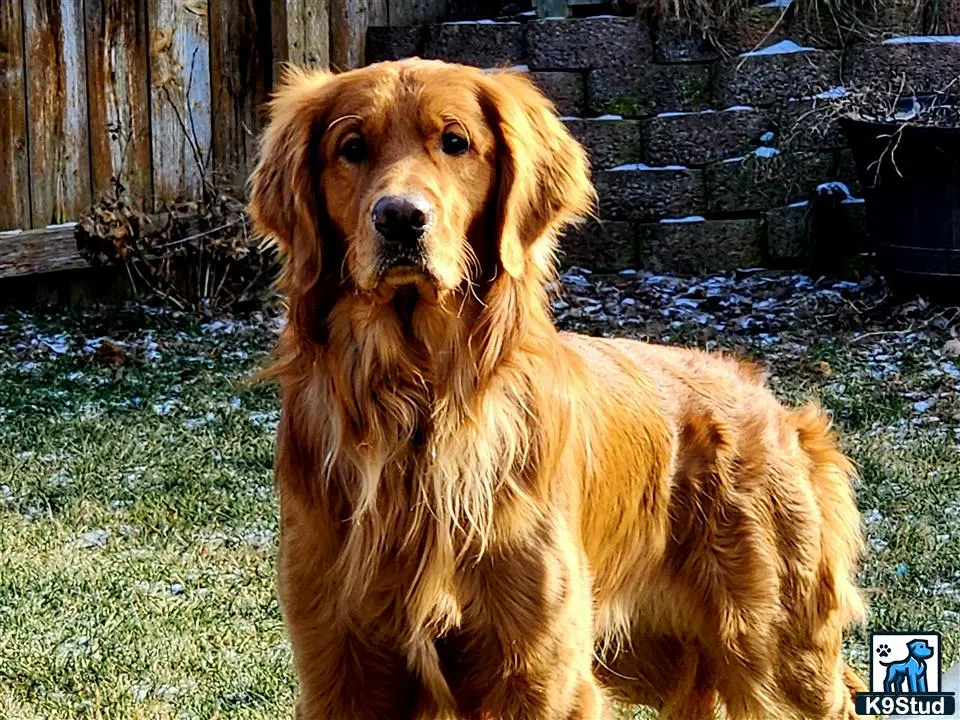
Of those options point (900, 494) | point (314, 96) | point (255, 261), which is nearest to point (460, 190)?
point (314, 96)

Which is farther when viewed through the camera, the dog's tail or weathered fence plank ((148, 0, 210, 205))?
weathered fence plank ((148, 0, 210, 205))

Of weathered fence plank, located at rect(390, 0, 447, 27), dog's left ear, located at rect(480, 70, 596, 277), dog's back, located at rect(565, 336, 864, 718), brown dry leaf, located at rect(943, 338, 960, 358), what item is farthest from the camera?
weathered fence plank, located at rect(390, 0, 447, 27)

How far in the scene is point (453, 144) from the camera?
8.84 ft

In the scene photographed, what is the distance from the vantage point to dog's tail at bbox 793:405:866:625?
3273 millimetres

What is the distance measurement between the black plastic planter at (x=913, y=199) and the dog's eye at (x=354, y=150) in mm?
4482

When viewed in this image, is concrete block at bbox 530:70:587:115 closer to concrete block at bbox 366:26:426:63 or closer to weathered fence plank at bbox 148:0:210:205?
concrete block at bbox 366:26:426:63

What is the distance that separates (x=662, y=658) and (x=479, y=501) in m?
0.93

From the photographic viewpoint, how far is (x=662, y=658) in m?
3.30

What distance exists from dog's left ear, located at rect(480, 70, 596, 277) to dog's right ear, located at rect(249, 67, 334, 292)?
0.34 metres

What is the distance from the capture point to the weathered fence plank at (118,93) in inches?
295

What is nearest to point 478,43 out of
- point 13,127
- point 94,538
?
point 13,127

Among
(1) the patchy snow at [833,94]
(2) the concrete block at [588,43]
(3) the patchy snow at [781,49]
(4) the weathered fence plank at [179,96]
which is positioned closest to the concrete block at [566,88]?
(2) the concrete block at [588,43]

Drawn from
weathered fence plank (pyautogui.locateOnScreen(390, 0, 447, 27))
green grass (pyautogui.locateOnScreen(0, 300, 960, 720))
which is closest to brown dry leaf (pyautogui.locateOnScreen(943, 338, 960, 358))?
green grass (pyautogui.locateOnScreen(0, 300, 960, 720))

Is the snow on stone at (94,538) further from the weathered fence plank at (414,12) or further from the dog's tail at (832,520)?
the weathered fence plank at (414,12)
